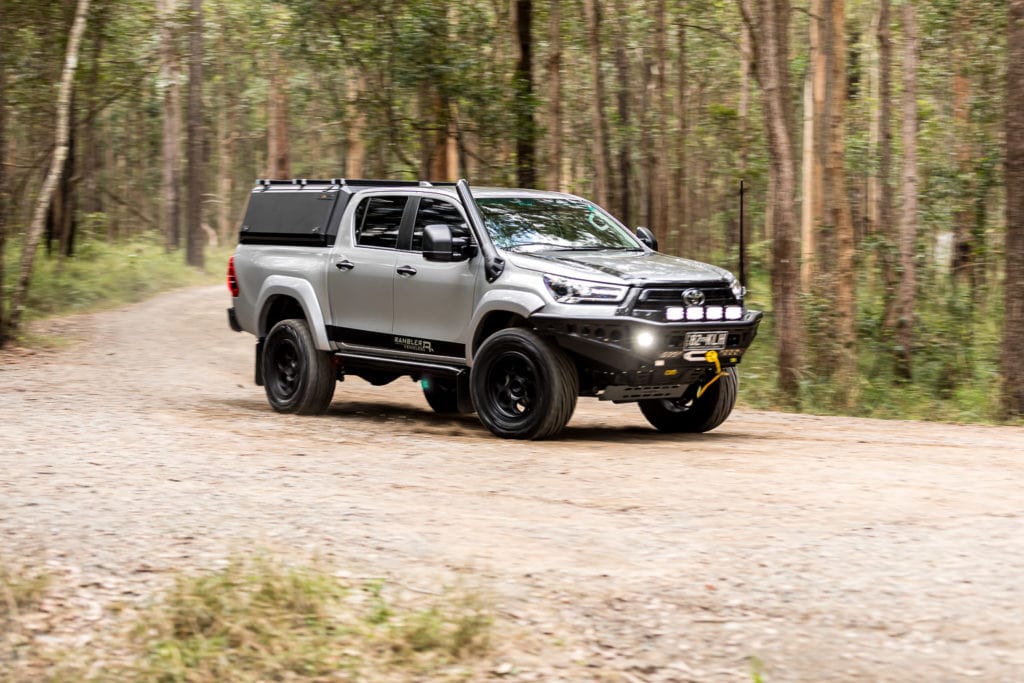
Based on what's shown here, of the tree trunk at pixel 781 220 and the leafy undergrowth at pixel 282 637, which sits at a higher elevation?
the tree trunk at pixel 781 220

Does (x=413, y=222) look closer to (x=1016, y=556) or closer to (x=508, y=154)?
(x=1016, y=556)

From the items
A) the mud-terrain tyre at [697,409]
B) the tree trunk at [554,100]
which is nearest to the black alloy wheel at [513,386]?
the mud-terrain tyre at [697,409]

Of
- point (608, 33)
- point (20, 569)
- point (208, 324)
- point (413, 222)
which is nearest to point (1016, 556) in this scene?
point (20, 569)

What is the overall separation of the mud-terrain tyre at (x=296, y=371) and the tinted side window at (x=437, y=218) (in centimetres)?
169

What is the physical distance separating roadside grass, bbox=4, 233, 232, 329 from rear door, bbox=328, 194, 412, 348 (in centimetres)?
880

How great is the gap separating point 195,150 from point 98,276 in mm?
6975

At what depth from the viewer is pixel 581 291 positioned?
912 centimetres

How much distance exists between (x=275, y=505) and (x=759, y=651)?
3179mm

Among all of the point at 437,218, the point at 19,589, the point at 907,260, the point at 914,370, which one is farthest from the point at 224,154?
the point at 19,589

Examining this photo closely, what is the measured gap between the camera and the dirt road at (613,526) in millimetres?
4848

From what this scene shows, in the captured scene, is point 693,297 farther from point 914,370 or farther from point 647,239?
point 914,370

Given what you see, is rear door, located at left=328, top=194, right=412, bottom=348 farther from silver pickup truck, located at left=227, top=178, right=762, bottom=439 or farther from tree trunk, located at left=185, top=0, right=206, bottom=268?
tree trunk, located at left=185, top=0, right=206, bottom=268

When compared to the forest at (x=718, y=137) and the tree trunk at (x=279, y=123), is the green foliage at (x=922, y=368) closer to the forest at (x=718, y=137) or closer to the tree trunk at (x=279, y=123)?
the forest at (x=718, y=137)

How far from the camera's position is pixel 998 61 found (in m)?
20.5
